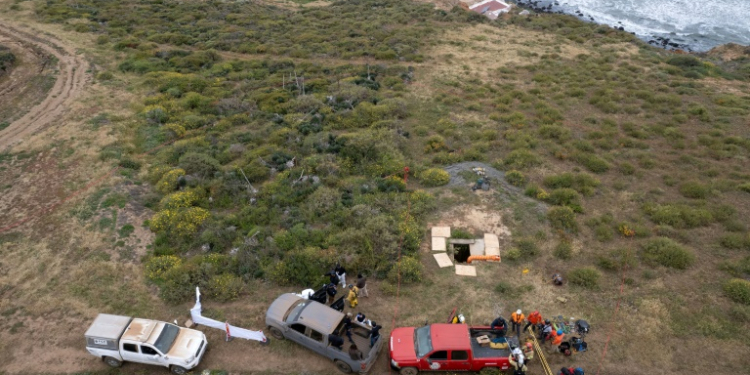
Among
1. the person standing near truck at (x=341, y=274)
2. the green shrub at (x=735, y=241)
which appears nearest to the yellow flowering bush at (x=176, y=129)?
the person standing near truck at (x=341, y=274)

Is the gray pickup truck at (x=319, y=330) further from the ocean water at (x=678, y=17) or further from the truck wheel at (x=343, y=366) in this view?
the ocean water at (x=678, y=17)

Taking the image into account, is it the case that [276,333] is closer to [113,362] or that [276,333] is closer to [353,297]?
[353,297]

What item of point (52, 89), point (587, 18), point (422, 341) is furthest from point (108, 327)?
point (587, 18)

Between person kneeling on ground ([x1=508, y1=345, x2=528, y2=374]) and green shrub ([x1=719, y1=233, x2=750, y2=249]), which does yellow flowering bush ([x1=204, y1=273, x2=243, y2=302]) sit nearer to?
person kneeling on ground ([x1=508, y1=345, x2=528, y2=374])

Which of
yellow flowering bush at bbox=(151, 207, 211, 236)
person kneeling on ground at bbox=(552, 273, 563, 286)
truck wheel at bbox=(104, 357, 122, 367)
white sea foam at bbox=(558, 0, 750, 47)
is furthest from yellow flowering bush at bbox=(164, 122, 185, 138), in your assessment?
white sea foam at bbox=(558, 0, 750, 47)

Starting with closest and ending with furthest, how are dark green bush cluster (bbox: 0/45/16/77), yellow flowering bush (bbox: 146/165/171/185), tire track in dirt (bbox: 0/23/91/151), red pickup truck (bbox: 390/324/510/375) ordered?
red pickup truck (bbox: 390/324/510/375) < yellow flowering bush (bbox: 146/165/171/185) < tire track in dirt (bbox: 0/23/91/151) < dark green bush cluster (bbox: 0/45/16/77)
